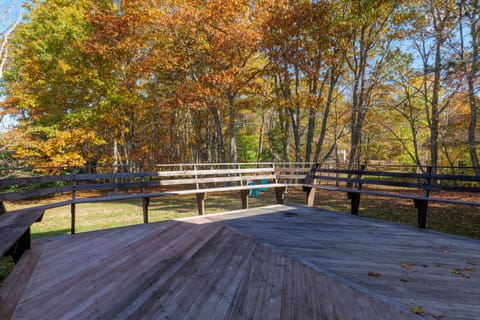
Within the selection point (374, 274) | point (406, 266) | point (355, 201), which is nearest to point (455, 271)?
point (406, 266)

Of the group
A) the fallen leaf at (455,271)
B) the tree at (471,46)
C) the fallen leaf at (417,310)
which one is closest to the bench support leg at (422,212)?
the fallen leaf at (455,271)

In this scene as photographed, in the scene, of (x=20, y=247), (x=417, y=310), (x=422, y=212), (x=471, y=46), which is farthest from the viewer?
(x=471, y=46)

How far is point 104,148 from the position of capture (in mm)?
25359

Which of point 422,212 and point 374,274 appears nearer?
point 374,274

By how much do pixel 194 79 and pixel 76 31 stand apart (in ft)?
25.4

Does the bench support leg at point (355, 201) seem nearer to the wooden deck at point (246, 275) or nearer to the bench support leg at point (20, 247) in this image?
the wooden deck at point (246, 275)

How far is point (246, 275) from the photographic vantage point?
246 centimetres

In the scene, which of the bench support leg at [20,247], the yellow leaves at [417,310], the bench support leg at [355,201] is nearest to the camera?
the yellow leaves at [417,310]

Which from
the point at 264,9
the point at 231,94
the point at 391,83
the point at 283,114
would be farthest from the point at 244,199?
the point at 391,83

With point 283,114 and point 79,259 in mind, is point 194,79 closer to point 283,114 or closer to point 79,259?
point 283,114

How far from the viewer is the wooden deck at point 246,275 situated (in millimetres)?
1920

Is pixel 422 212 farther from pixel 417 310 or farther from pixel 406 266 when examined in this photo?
pixel 417 310

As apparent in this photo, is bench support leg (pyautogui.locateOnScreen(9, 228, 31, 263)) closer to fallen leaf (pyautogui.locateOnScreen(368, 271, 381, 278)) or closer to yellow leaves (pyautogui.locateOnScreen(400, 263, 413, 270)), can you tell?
fallen leaf (pyautogui.locateOnScreen(368, 271, 381, 278))

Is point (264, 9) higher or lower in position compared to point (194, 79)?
higher
